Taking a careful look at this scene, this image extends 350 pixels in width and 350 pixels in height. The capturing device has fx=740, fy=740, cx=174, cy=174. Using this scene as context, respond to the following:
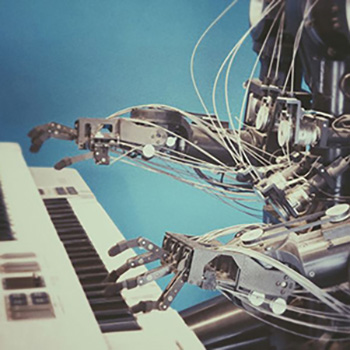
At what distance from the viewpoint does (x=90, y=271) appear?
1629 millimetres

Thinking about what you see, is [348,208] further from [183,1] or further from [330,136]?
[183,1]

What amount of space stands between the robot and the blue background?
85 cm

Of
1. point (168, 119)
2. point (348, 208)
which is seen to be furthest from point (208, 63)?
point (348, 208)

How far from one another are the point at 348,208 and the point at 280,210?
1.12 feet

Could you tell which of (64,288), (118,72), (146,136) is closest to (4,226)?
(64,288)

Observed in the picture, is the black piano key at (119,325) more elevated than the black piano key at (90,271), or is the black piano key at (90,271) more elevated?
the black piano key at (90,271)

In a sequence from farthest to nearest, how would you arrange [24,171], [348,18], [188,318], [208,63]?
[208,63], [24,171], [188,318], [348,18]

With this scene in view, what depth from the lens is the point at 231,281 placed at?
56.1 inches

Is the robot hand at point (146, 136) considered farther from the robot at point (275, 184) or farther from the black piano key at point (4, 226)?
the black piano key at point (4, 226)

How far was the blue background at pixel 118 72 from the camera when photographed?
2930 mm

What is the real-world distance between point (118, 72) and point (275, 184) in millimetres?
1368

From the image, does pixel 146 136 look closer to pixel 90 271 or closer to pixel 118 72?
pixel 90 271

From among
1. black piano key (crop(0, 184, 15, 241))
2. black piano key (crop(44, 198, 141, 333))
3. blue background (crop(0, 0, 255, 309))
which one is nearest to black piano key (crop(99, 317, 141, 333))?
black piano key (crop(44, 198, 141, 333))

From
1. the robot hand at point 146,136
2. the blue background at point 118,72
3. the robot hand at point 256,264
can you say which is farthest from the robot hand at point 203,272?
the blue background at point 118,72
